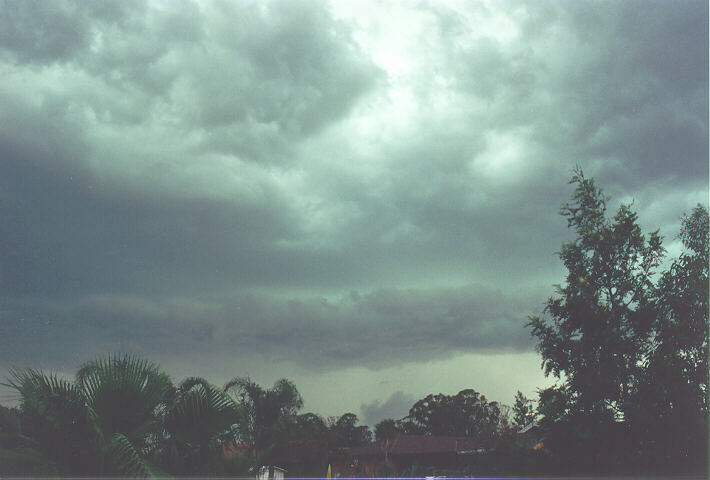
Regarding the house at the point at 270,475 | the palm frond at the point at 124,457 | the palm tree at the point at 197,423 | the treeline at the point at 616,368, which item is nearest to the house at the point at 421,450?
the treeline at the point at 616,368

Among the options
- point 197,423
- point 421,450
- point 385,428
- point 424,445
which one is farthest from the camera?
point 385,428

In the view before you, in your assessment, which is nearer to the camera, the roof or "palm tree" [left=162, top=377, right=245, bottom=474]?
"palm tree" [left=162, top=377, right=245, bottom=474]

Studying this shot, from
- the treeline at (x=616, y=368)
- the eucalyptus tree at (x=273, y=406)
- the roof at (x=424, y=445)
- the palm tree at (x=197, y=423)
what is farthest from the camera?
the roof at (x=424, y=445)

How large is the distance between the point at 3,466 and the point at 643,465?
2727 cm

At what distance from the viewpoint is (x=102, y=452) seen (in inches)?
257

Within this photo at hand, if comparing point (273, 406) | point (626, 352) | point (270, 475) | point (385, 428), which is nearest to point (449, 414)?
point (385, 428)

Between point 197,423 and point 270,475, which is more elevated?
point 197,423

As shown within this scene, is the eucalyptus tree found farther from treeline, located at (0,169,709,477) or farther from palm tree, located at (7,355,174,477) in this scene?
palm tree, located at (7,355,174,477)

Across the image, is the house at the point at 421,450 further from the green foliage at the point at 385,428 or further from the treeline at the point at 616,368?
the treeline at the point at 616,368

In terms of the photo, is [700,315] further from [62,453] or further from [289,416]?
[289,416]

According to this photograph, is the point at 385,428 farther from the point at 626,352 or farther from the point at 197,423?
the point at 197,423

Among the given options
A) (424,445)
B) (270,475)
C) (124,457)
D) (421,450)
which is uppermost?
(124,457)

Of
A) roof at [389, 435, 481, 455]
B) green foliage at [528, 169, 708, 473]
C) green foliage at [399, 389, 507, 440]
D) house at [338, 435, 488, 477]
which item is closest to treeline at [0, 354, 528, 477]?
green foliage at [528, 169, 708, 473]

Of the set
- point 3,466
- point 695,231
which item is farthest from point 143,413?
point 695,231
